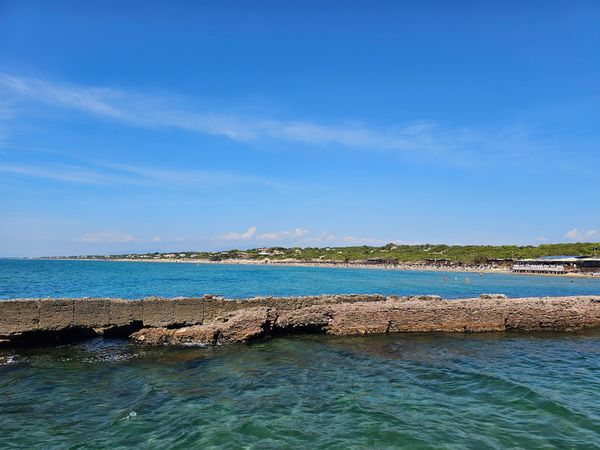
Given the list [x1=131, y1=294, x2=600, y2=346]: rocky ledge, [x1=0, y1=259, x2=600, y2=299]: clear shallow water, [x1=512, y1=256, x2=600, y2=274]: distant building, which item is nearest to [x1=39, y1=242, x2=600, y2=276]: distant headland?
[x1=512, y1=256, x2=600, y2=274]: distant building

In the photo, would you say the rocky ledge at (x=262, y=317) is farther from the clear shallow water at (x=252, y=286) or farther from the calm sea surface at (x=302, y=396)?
the clear shallow water at (x=252, y=286)

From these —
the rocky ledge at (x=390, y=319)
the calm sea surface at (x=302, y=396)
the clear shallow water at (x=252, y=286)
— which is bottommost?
the clear shallow water at (x=252, y=286)

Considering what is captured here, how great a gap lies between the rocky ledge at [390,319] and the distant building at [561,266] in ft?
234

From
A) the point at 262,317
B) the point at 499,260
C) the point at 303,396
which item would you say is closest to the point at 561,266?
the point at 499,260

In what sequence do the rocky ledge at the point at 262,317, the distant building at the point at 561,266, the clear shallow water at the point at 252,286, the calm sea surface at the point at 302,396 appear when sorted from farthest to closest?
the distant building at the point at 561,266
the clear shallow water at the point at 252,286
the rocky ledge at the point at 262,317
the calm sea surface at the point at 302,396

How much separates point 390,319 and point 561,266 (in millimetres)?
79854

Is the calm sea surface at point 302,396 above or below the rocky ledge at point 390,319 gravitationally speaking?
below

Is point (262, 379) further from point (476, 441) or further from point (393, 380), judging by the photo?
point (476, 441)

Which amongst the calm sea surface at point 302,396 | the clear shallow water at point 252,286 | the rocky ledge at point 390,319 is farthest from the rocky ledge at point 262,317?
the clear shallow water at point 252,286

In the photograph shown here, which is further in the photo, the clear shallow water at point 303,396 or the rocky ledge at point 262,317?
the rocky ledge at point 262,317

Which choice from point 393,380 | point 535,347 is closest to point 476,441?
point 393,380

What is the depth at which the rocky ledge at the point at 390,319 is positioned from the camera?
14828 mm

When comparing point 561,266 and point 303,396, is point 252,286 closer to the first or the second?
point 303,396

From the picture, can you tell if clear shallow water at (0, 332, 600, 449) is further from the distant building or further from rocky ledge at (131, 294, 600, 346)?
the distant building
